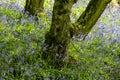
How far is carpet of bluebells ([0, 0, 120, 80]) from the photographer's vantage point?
5.50m

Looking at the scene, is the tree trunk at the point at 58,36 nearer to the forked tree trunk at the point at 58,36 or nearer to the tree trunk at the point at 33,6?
the forked tree trunk at the point at 58,36

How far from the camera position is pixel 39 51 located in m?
6.14

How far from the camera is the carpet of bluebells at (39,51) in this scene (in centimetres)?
550

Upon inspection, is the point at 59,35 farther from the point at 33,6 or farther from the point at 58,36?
the point at 33,6

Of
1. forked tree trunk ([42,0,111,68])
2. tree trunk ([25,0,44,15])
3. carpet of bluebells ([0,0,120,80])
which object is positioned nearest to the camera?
carpet of bluebells ([0,0,120,80])

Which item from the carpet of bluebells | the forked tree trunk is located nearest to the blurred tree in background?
the forked tree trunk

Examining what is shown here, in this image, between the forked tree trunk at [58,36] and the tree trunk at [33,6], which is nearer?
the forked tree trunk at [58,36]

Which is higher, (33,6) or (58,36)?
(33,6)

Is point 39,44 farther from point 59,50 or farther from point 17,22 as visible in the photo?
point 17,22

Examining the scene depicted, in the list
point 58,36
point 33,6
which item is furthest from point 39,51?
point 33,6

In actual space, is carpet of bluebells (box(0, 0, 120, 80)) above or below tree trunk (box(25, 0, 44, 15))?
below

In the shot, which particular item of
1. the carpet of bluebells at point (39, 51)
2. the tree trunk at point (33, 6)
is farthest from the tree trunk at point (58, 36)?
the tree trunk at point (33, 6)

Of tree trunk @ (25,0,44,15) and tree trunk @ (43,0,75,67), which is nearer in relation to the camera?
tree trunk @ (43,0,75,67)

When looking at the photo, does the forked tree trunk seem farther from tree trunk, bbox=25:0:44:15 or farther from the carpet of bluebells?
tree trunk, bbox=25:0:44:15
